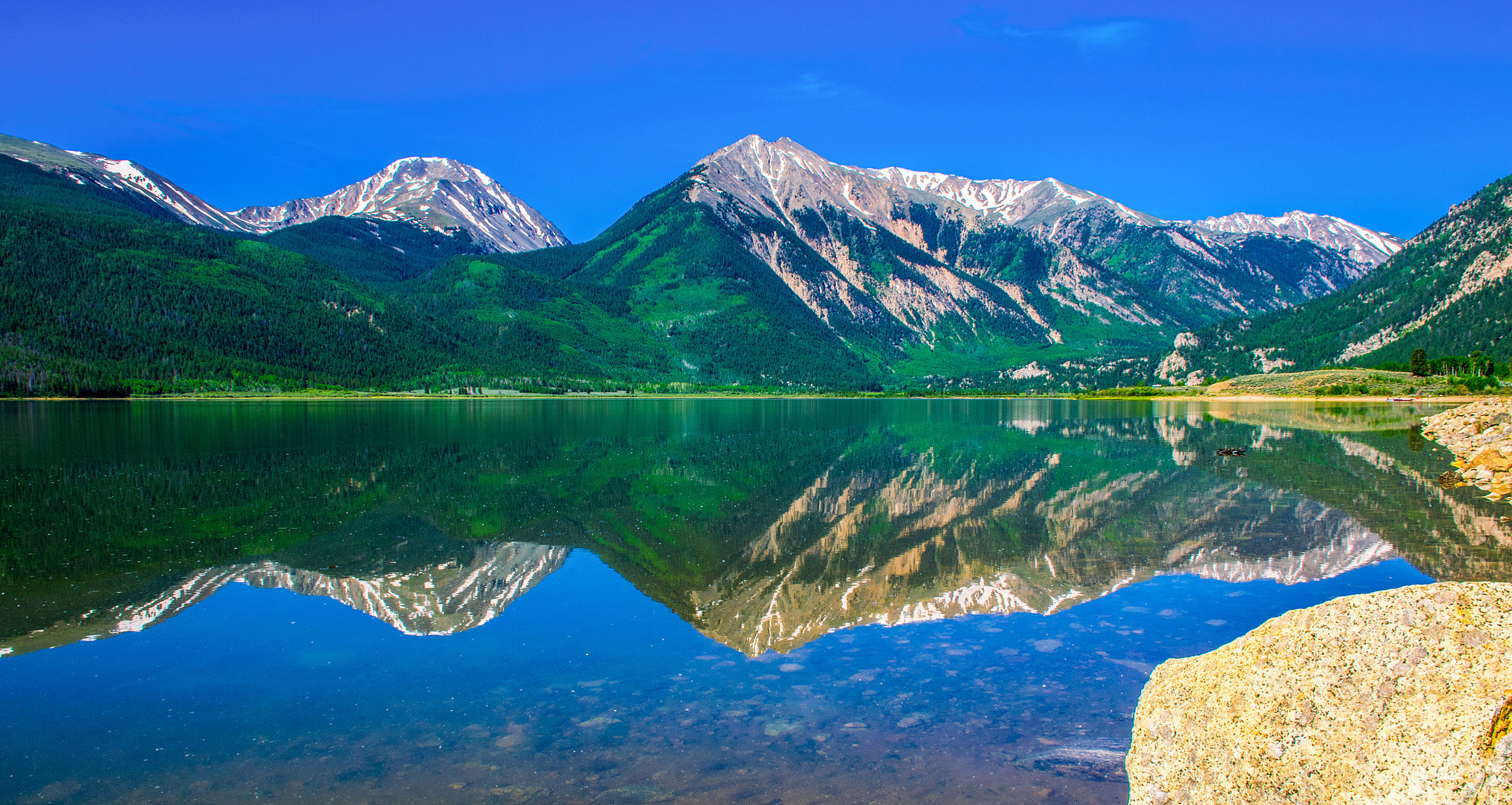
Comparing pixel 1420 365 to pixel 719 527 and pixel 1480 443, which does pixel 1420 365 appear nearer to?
pixel 1480 443

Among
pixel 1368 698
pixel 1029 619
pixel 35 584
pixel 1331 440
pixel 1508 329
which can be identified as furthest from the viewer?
pixel 1508 329

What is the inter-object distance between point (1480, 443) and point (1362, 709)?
54.2 meters

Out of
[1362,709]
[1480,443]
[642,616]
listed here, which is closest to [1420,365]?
[1480,443]

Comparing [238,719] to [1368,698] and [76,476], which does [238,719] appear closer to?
[1368,698]

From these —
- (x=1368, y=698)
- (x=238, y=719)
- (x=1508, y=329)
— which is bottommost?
(x=238, y=719)

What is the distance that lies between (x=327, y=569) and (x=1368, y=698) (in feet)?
70.1

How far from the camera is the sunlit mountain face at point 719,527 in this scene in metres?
17.8

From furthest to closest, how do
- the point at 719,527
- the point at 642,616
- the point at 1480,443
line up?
the point at 1480,443 < the point at 719,527 < the point at 642,616

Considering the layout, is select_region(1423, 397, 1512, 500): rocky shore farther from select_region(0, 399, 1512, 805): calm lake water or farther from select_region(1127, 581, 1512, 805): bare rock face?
select_region(1127, 581, 1512, 805): bare rock face

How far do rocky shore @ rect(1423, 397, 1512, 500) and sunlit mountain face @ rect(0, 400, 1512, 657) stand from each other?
2249mm

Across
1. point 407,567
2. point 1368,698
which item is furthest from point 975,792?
point 407,567

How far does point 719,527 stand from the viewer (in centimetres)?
2616

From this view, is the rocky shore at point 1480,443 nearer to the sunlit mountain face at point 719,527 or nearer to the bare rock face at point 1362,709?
the sunlit mountain face at point 719,527

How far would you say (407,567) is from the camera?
20.5 meters
